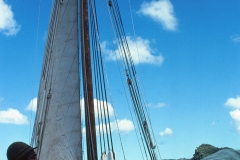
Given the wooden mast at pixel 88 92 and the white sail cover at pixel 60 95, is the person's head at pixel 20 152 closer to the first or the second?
the wooden mast at pixel 88 92

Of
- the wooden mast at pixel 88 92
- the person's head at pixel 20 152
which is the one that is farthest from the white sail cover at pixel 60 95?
the person's head at pixel 20 152

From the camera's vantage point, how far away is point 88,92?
360 inches

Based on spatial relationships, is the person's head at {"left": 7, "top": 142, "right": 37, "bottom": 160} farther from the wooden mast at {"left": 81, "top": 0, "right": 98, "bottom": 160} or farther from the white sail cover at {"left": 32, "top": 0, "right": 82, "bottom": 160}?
the white sail cover at {"left": 32, "top": 0, "right": 82, "bottom": 160}

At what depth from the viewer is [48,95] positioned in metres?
9.24

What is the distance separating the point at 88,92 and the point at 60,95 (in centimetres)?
88

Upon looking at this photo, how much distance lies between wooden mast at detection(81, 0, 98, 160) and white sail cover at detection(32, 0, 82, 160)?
0.30 meters

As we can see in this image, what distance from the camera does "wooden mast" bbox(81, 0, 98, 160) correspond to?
8.58 meters

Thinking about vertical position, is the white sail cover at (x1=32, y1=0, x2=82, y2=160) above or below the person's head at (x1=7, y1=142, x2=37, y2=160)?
above

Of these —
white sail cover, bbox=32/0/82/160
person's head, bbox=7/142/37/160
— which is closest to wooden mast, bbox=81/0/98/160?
white sail cover, bbox=32/0/82/160

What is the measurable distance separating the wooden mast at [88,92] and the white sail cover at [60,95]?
12.0 inches

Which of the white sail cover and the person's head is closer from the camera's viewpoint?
the person's head

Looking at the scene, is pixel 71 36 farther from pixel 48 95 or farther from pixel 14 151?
pixel 14 151

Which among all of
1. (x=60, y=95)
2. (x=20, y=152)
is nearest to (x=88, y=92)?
(x=60, y=95)

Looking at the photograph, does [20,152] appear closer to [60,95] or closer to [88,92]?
[88,92]
